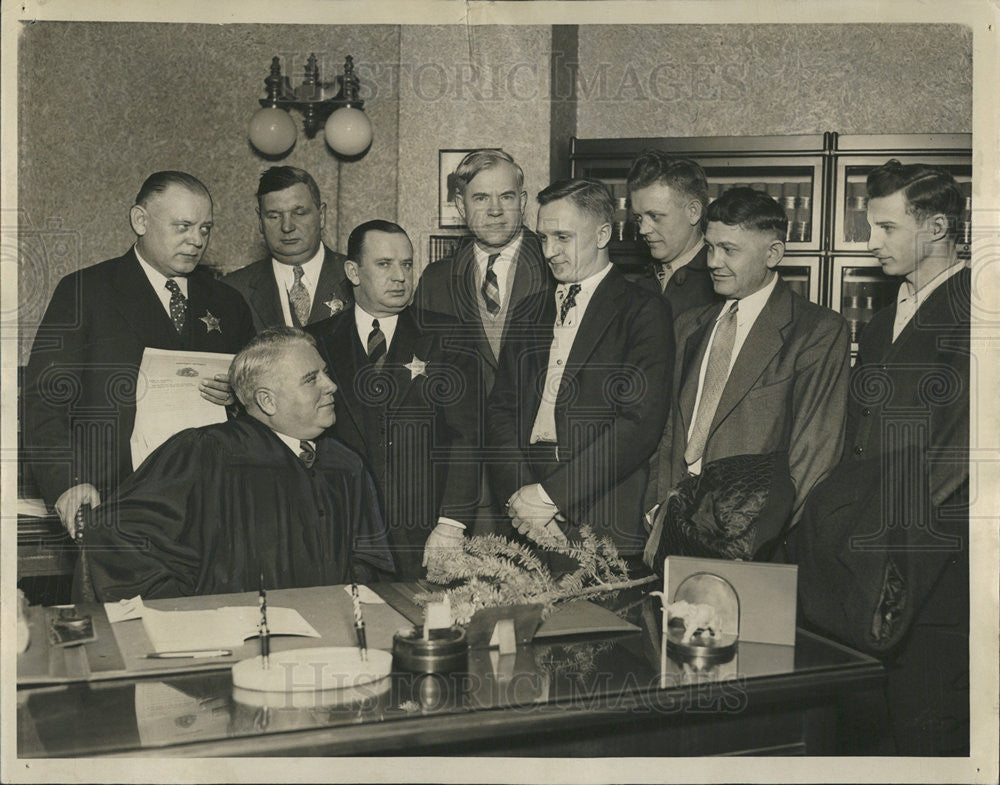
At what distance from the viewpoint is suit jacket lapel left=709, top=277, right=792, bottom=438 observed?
3170 mm

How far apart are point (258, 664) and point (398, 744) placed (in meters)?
0.40

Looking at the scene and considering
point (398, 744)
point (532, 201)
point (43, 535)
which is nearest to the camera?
point (398, 744)

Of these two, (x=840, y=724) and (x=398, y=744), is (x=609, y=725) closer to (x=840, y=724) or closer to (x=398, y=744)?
(x=398, y=744)

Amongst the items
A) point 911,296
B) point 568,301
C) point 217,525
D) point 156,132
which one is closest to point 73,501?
point 217,525

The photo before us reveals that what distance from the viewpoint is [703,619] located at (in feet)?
7.39

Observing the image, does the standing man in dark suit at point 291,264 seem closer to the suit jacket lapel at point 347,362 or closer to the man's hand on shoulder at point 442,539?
the suit jacket lapel at point 347,362

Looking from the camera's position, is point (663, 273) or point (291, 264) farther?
point (291, 264)

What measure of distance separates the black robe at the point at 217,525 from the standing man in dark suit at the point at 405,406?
35 centimetres

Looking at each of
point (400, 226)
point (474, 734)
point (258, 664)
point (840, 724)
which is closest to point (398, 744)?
point (474, 734)

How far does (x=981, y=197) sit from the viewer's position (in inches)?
110

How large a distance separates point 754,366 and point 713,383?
0.15 meters

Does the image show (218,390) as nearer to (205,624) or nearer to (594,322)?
(205,624)

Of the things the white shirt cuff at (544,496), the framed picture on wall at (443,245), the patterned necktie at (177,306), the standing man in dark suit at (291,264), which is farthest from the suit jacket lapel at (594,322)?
the patterned necktie at (177,306)

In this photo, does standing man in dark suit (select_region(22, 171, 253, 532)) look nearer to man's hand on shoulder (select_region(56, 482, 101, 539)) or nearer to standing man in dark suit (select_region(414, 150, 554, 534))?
man's hand on shoulder (select_region(56, 482, 101, 539))
